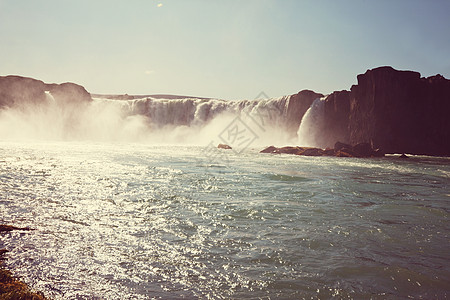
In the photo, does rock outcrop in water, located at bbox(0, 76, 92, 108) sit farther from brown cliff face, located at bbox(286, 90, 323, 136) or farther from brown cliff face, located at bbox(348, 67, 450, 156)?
brown cliff face, located at bbox(348, 67, 450, 156)

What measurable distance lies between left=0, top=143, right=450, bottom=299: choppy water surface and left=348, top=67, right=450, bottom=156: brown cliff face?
118ft

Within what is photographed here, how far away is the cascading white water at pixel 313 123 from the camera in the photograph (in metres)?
50.7

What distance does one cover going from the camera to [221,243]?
232 inches

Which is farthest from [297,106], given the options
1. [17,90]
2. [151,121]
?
[17,90]

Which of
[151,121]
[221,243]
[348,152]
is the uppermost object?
[151,121]

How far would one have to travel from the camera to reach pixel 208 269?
466 cm

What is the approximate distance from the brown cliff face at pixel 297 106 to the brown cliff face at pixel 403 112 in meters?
9.65

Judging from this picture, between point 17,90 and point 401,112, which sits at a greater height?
point 17,90

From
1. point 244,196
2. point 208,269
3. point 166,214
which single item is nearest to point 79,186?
point 166,214

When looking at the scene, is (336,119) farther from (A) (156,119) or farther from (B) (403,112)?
(A) (156,119)

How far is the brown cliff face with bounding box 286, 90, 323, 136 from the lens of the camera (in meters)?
54.0

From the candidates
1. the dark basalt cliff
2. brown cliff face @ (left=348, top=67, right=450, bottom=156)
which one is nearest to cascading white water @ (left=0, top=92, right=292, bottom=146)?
the dark basalt cliff

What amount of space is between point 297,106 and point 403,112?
54.7ft

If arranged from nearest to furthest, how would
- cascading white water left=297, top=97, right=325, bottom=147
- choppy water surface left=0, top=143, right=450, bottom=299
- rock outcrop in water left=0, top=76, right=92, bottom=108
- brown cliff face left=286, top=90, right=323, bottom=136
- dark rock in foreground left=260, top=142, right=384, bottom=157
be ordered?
choppy water surface left=0, top=143, right=450, bottom=299 < dark rock in foreground left=260, top=142, right=384, bottom=157 < cascading white water left=297, top=97, right=325, bottom=147 < brown cliff face left=286, top=90, right=323, bottom=136 < rock outcrop in water left=0, top=76, right=92, bottom=108
